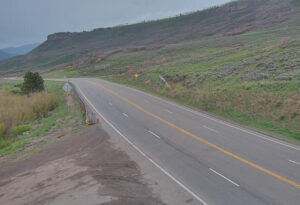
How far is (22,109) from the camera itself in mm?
27797

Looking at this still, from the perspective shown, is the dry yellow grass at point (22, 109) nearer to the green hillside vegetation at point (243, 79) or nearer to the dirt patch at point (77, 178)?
the dirt patch at point (77, 178)

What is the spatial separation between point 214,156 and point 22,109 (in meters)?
22.3

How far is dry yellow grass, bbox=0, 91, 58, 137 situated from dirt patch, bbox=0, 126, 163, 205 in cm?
1029

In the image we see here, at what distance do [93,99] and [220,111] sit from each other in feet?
53.1

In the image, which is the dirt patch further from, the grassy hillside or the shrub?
the shrub

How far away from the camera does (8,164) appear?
14.3m

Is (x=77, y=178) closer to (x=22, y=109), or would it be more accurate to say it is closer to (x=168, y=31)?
(x=22, y=109)

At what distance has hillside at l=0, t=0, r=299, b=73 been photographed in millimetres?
81625

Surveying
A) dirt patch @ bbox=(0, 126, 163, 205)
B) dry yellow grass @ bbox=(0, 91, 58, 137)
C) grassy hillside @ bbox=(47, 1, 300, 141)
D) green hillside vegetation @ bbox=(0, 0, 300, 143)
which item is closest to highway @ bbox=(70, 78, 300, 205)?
dirt patch @ bbox=(0, 126, 163, 205)

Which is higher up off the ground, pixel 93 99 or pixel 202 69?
pixel 202 69

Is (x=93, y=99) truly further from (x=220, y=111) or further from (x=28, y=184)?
(x=28, y=184)

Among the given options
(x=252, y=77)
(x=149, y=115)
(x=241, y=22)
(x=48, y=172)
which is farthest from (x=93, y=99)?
(x=241, y=22)

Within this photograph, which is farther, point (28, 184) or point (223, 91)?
point (223, 91)

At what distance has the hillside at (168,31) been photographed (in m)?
81.6
